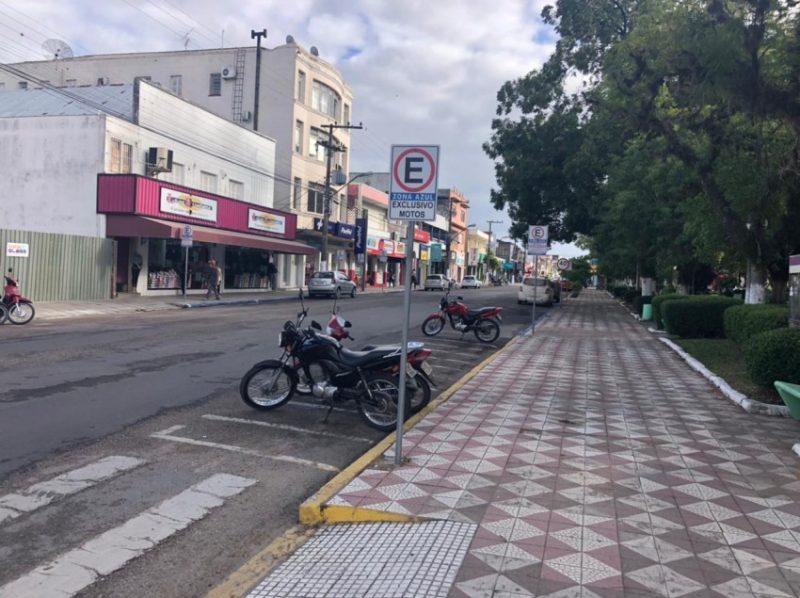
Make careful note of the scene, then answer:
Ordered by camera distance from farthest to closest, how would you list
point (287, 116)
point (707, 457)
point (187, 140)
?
point (287, 116) → point (187, 140) → point (707, 457)

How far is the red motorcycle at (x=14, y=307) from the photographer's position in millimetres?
17016

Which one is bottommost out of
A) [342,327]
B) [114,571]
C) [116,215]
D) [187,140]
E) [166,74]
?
[114,571]

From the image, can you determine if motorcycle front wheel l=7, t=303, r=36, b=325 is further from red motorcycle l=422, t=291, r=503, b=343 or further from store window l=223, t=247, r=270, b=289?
store window l=223, t=247, r=270, b=289

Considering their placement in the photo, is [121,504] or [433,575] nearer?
[433,575]

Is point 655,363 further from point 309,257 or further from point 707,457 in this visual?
point 309,257

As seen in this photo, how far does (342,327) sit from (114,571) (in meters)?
5.42

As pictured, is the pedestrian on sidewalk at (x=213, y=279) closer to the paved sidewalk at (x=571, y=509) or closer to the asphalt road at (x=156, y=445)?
the asphalt road at (x=156, y=445)

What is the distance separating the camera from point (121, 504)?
16.6ft

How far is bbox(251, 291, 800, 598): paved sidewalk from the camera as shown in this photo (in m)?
3.90

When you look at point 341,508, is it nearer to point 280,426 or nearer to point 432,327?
point 280,426

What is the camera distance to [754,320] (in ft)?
39.3

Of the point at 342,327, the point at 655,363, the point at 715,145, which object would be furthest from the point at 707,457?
the point at 715,145

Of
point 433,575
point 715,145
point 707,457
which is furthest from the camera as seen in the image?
point 715,145

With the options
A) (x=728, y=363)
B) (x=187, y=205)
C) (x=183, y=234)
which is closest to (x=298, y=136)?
(x=187, y=205)
